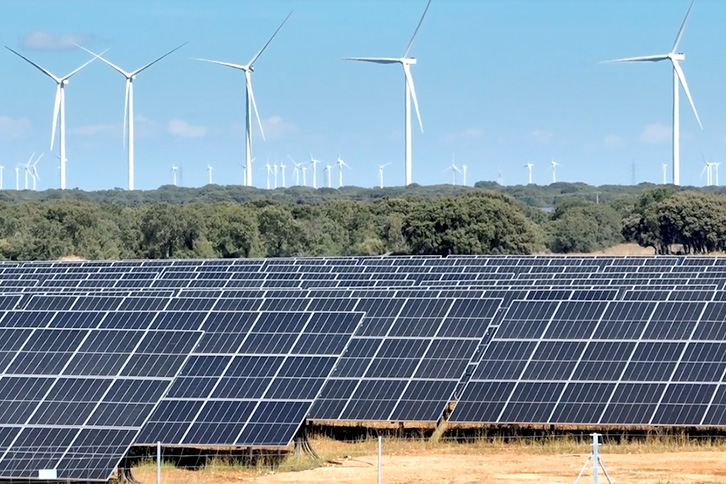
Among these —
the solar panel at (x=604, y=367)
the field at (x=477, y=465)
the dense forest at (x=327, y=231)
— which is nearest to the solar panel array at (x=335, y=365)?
the solar panel at (x=604, y=367)

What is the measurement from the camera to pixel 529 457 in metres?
30.6

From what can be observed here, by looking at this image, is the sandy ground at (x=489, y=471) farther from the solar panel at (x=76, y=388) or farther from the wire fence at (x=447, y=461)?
the solar panel at (x=76, y=388)

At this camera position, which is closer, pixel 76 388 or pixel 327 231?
pixel 76 388

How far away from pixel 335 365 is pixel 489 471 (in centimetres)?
476

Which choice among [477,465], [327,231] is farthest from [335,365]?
[327,231]

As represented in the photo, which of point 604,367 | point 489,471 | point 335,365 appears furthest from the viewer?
point 604,367

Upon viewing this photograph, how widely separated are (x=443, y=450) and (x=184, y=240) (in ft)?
265

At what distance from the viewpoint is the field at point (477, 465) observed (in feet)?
91.1

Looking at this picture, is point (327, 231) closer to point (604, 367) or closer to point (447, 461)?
point (604, 367)

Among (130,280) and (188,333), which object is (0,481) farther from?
(130,280)

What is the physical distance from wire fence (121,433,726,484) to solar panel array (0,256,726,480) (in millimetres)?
719

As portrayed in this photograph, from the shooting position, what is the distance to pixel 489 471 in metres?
28.8

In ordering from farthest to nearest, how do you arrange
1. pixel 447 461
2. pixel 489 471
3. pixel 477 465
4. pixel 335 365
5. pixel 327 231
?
pixel 327 231 → pixel 335 365 → pixel 447 461 → pixel 477 465 → pixel 489 471

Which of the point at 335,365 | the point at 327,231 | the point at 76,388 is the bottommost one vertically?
the point at 76,388
